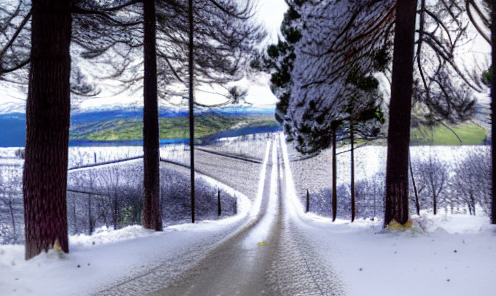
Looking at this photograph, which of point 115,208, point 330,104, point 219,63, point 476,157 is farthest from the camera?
point 115,208

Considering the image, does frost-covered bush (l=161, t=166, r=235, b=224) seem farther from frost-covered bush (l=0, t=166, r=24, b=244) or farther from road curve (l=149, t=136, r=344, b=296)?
road curve (l=149, t=136, r=344, b=296)

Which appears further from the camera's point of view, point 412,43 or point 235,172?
point 235,172

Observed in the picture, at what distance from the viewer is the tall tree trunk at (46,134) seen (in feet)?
18.5

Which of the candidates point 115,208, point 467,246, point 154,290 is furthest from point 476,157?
point 115,208

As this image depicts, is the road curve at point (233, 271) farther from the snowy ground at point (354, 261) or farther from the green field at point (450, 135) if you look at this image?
the green field at point (450, 135)

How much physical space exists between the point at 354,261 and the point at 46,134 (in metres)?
4.92

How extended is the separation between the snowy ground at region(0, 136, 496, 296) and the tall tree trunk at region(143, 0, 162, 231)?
70.8 inches

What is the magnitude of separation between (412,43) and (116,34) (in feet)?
23.7

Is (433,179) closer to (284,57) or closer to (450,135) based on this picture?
(284,57)

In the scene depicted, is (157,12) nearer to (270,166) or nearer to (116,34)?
(116,34)

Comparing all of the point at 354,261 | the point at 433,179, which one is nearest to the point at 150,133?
the point at 354,261

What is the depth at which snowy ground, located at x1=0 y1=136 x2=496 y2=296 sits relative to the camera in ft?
14.4

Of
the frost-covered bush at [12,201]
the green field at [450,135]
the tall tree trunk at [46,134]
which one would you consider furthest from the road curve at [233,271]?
the frost-covered bush at [12,201]

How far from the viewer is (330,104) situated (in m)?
12.0
